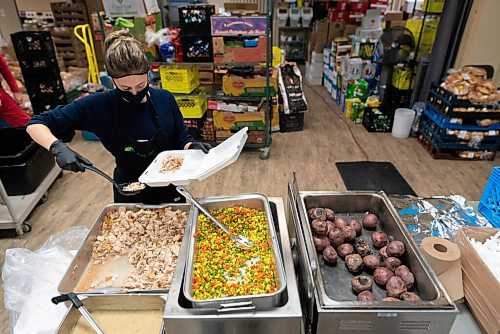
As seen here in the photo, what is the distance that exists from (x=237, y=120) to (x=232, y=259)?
314 cm

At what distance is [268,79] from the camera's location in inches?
159

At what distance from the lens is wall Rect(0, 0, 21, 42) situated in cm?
657

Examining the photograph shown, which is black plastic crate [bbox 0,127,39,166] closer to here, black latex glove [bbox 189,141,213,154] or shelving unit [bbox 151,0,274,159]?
shelving unit [bbox 151,0,274,159]

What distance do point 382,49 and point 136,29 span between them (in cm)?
357

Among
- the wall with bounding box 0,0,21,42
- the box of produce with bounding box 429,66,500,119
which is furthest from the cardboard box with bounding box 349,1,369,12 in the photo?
the wall with bounding box 0,0,21,42

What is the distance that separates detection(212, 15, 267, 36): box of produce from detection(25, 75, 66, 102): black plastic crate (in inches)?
99.3

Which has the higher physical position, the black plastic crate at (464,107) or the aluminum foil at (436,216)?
the aluminum foil at (436,216)

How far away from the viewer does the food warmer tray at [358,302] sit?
110 cm

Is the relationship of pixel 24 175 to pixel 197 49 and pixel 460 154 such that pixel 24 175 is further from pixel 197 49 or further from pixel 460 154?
pixel 460 154

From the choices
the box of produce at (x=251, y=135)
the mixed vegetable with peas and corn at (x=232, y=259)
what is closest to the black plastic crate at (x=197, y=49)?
the box of produce at (x=251, y=135)

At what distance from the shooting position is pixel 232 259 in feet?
4.58

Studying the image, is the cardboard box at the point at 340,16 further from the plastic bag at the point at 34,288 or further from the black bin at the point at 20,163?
the plastic bag at the point at 34,288

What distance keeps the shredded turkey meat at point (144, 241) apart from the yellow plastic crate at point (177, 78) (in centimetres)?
265

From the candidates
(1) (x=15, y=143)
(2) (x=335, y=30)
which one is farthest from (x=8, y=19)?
(2) (x=335, y=30)
